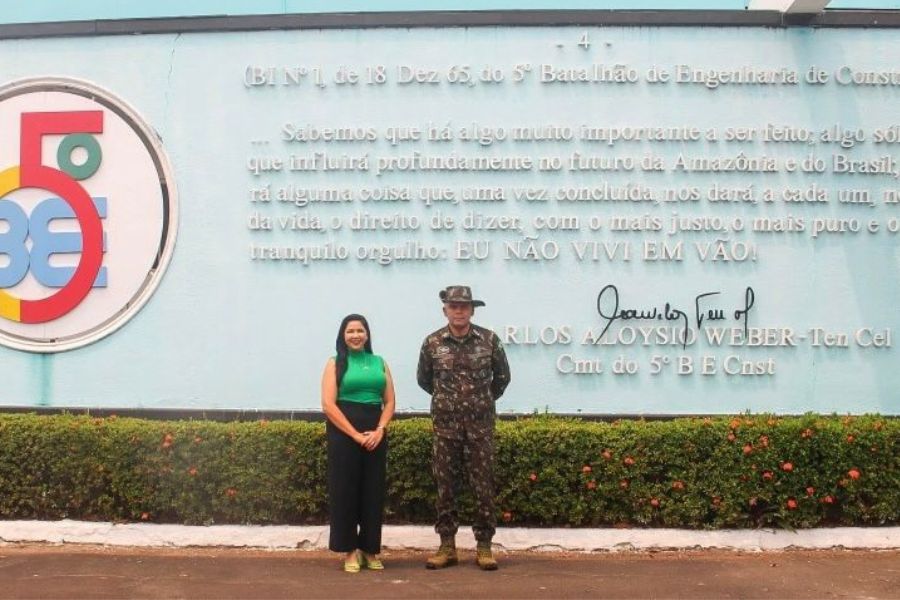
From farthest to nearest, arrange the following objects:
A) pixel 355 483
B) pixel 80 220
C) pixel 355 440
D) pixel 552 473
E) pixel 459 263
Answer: pixel 80 220 < pixel 459 263 < pixel 552 473 < pixel 355 483 < pixel 355 440

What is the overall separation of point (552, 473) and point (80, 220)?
12.8 feet

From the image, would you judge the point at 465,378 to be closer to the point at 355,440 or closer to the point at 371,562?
the point at 355,440

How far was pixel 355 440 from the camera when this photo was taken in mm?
5352

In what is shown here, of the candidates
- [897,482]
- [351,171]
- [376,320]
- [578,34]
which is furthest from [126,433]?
[897,482]

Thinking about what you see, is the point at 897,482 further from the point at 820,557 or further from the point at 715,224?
the point at 715,224

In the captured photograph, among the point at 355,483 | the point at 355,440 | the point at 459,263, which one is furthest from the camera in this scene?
the point at 459,263

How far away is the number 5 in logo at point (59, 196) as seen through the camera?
276 inches

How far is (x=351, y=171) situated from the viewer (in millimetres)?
6902

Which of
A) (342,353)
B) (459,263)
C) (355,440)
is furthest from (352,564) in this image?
(459,263)

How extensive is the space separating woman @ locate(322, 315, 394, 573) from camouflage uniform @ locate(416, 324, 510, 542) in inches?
12.6

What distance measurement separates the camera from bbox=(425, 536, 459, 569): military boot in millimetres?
5516

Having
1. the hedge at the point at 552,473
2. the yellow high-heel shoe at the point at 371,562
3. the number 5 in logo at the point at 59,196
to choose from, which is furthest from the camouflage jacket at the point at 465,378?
the number 5 in logo at the point at 59,196

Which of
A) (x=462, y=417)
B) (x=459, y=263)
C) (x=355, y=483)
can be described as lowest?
(x=355, y=483)

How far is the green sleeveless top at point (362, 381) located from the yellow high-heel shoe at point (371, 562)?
0.91m
